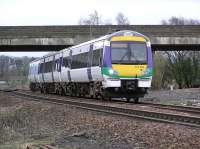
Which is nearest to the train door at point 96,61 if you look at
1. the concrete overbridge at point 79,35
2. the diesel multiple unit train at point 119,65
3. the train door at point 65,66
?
the diesel multiple unit train at point 119,65

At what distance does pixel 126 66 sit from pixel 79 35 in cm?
3035

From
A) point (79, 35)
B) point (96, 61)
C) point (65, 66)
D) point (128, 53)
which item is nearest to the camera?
point (128, 53)

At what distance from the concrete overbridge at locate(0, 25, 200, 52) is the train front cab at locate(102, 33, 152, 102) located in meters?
28.5

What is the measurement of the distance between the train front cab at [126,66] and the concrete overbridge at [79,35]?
2853 centimetres

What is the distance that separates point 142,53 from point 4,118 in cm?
941

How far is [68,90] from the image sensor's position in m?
36.2

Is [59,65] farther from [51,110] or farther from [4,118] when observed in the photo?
[4,118]

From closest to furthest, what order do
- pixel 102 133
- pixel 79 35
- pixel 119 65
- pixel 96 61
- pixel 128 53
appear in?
pixel 102 133
pixel 119 65
pixel 128 53
pixel 96 61
pixel 79 35

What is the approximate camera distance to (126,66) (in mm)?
26016

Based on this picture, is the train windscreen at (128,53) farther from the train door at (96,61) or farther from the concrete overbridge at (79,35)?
the concrete overbridge at (79,35)

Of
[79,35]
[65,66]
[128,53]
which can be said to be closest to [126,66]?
[128,53]

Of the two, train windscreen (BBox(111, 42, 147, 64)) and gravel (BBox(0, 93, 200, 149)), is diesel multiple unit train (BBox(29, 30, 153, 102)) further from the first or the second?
gravel (BBox(0, 93, 200, 149))

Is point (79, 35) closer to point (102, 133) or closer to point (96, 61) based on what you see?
point (96, 61)

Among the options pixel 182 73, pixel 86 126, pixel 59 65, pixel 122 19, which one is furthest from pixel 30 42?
pixel 122 19
